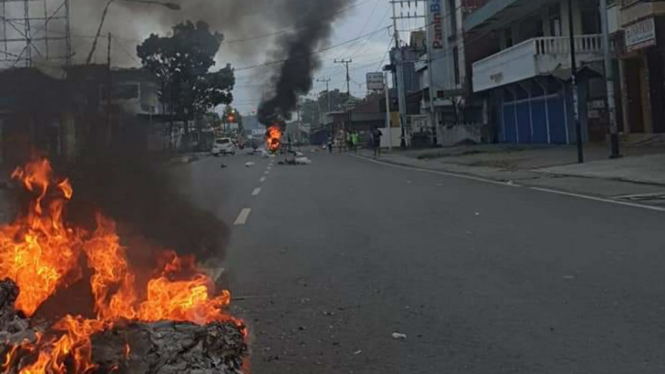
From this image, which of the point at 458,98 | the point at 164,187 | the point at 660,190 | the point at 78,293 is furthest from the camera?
the point at 458,98

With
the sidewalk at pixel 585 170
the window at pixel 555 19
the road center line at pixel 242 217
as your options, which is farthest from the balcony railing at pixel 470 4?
the road center line at pixel 242 217

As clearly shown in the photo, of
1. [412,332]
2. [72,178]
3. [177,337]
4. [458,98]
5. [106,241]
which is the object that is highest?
[458,98]

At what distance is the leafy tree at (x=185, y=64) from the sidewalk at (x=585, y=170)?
33.3 ft

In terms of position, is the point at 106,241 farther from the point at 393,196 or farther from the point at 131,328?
the point at 393,196

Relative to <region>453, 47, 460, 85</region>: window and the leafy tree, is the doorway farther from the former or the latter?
the leafy tree

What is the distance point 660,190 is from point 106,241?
12701 millimetres

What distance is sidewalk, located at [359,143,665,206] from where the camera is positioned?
15.6 meters

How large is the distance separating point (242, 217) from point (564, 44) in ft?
76.2

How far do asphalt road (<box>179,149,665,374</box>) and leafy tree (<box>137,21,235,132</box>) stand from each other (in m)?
1.20

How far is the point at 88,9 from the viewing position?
13.0ft

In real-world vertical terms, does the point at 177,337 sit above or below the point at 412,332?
above

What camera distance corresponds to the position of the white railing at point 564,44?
107ft

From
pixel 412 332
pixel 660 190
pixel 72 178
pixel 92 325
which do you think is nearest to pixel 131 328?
pixel 92 325

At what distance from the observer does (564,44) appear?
3272 cm
